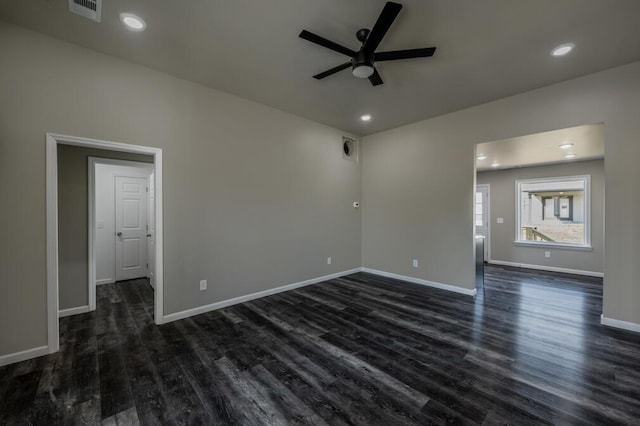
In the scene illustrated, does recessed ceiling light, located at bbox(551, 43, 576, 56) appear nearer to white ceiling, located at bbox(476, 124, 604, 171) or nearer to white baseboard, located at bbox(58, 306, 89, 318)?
white ceiling, located at bbox(476, 124, 604, 171)

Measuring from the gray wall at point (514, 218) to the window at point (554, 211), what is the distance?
0.38 ft

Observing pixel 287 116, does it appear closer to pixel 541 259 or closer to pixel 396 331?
pixel 396 331

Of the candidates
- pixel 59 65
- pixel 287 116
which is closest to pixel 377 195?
pixel 287 116

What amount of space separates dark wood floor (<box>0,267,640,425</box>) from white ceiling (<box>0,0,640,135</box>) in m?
3.06

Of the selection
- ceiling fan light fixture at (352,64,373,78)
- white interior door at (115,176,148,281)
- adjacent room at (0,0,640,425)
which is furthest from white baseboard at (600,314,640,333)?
A: white interior door at (115,176,148,281)

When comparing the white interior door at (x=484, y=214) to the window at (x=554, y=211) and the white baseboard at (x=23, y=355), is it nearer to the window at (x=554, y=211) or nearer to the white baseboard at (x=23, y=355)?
the window at (x=554, y=211)

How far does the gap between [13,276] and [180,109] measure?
2372 mm

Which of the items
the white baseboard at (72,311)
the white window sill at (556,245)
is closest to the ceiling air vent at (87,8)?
the white baseboard at (72,311)

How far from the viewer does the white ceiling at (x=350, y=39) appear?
2178 mm

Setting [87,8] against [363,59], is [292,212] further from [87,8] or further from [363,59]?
[87,8]

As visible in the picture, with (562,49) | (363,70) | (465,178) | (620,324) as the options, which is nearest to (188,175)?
(363,70)

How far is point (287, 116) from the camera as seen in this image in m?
4.50

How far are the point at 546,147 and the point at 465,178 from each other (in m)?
1.53

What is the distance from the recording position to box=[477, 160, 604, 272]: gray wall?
559cm
